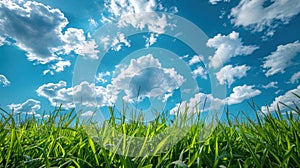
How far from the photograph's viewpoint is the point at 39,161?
7.44ft

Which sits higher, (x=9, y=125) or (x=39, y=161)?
(x=9, y=125)

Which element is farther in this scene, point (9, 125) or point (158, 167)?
point (9, 125)

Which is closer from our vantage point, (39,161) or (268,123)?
(39,161)

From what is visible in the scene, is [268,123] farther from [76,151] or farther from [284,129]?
[76,151]

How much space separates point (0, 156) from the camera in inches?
91.9

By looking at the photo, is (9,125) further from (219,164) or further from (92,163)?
(219,164)

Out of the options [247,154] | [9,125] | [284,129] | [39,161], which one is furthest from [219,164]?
[9,125]

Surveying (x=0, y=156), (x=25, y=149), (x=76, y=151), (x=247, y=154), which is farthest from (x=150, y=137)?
(x=0, y=156)

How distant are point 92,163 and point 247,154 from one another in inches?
50.1

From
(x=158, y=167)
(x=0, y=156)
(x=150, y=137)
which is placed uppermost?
(x=150, y=137)

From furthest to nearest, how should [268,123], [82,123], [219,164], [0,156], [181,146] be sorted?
[82,123] → [268,123] → [181,146] → [0,156] → [219,164]

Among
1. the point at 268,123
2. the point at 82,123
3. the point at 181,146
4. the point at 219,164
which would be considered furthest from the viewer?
the point at 82,123

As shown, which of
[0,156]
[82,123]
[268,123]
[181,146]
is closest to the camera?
[0,156]

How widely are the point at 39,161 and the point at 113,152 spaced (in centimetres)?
61
